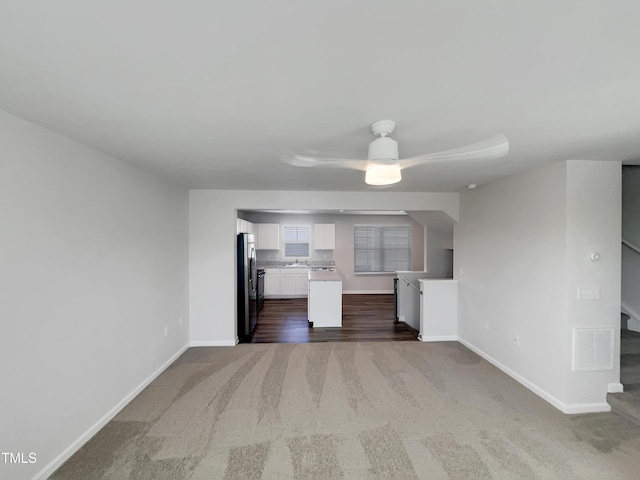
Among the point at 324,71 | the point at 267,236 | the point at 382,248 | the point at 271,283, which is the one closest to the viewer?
the point at 324,71

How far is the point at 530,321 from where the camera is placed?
2.87 meters

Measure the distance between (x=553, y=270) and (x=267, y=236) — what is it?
603cm

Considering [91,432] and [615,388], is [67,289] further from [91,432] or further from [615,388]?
[615,388]

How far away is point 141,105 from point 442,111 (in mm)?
1627

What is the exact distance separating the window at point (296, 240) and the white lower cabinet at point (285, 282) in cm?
55

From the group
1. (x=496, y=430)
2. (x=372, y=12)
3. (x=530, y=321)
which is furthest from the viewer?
(x=530, y=321)

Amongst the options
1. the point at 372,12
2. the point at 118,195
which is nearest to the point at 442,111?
the point at 372,12

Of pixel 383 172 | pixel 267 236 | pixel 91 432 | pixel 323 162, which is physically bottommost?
pixel 91 432

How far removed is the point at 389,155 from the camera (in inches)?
62.5

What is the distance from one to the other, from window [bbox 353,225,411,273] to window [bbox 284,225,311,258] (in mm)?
1438

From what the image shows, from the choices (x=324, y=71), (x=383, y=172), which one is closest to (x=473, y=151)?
(x=383, y=172)

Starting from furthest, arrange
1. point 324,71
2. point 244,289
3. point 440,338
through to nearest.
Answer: point 244,289 → point 440,338 → point 324,71

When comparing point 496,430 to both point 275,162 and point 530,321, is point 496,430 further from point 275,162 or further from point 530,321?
point 275,162

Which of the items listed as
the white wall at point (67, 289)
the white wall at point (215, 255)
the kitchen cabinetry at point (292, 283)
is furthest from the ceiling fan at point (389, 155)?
the kitchen cabinetry at point (292, 283)
